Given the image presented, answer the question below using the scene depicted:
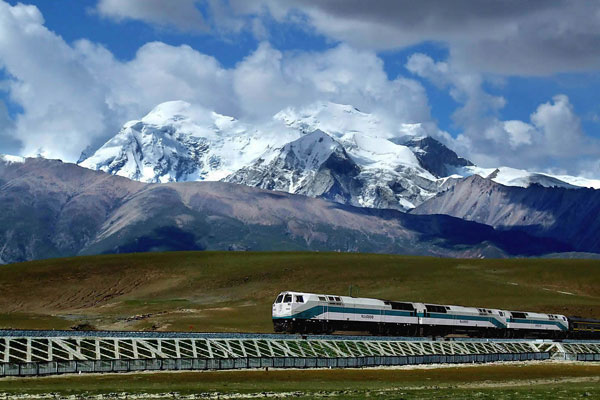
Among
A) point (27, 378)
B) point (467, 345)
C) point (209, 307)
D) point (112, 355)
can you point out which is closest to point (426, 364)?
point (467, 345)

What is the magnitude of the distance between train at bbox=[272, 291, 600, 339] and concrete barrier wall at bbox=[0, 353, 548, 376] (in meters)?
14.5

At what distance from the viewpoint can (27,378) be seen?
7419 cm

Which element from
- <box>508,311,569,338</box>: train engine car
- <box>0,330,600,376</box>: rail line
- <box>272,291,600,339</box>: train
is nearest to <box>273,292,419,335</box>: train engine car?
<box>272,291,600,339</box>: train

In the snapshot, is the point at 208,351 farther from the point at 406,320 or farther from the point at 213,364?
the point at 406,320

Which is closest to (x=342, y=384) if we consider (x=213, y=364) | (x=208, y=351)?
(x=213, y=364)

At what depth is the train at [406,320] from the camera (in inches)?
4402

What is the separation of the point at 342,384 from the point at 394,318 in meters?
46.0

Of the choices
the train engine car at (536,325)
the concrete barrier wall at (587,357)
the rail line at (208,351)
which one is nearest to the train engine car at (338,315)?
the rail line at (208,351)

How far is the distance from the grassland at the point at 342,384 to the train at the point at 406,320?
19.0 metres

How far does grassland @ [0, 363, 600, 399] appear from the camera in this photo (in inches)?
2618

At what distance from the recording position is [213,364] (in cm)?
8712

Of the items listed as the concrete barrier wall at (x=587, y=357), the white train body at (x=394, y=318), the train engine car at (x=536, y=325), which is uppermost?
the white train body at (x=394, y=318)

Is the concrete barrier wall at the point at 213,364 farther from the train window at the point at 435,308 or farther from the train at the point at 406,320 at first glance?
the train window at the point at 435,308

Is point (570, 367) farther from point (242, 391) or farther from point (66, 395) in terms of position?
point (66, 395)
